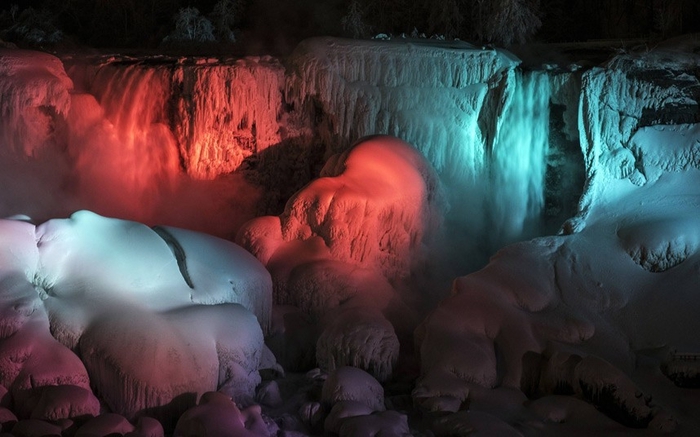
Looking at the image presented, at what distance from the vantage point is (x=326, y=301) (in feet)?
30.5

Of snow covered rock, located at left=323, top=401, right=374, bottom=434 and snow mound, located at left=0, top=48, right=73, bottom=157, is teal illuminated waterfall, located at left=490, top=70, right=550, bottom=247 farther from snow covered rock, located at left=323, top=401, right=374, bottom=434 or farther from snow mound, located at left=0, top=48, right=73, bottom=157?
snow mound, located at left=0, top=48, right=73, bottom=157

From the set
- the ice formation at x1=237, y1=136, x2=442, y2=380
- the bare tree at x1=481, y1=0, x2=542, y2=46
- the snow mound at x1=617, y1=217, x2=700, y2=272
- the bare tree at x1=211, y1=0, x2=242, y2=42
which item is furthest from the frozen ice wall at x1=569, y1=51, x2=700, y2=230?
the bare tree at x1=211, y1=0, x2=242, y2=42

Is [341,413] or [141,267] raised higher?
[141,267]

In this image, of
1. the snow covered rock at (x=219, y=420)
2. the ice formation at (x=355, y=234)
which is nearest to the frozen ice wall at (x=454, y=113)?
the ice formation at (x=355, y=234)

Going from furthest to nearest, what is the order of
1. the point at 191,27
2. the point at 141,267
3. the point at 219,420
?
the point at 191,27, the point at 141,267, the point at 219,420

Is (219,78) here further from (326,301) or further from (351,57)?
(326,301)

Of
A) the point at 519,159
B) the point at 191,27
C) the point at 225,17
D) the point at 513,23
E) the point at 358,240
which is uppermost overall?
the point at 513,23

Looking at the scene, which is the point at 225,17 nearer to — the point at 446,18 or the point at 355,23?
the point at 355,23

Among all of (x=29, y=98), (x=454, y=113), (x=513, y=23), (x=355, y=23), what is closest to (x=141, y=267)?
(x=29, y=98)

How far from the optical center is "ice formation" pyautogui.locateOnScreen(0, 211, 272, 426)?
721 cm

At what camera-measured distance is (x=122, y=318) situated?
751 centimetres

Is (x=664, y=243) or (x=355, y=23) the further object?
(x=355, y=23)

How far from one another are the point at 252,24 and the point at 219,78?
969cm

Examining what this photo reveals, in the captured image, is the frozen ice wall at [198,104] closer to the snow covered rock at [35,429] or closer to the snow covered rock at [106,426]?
the snow covered rock at [106,426]
